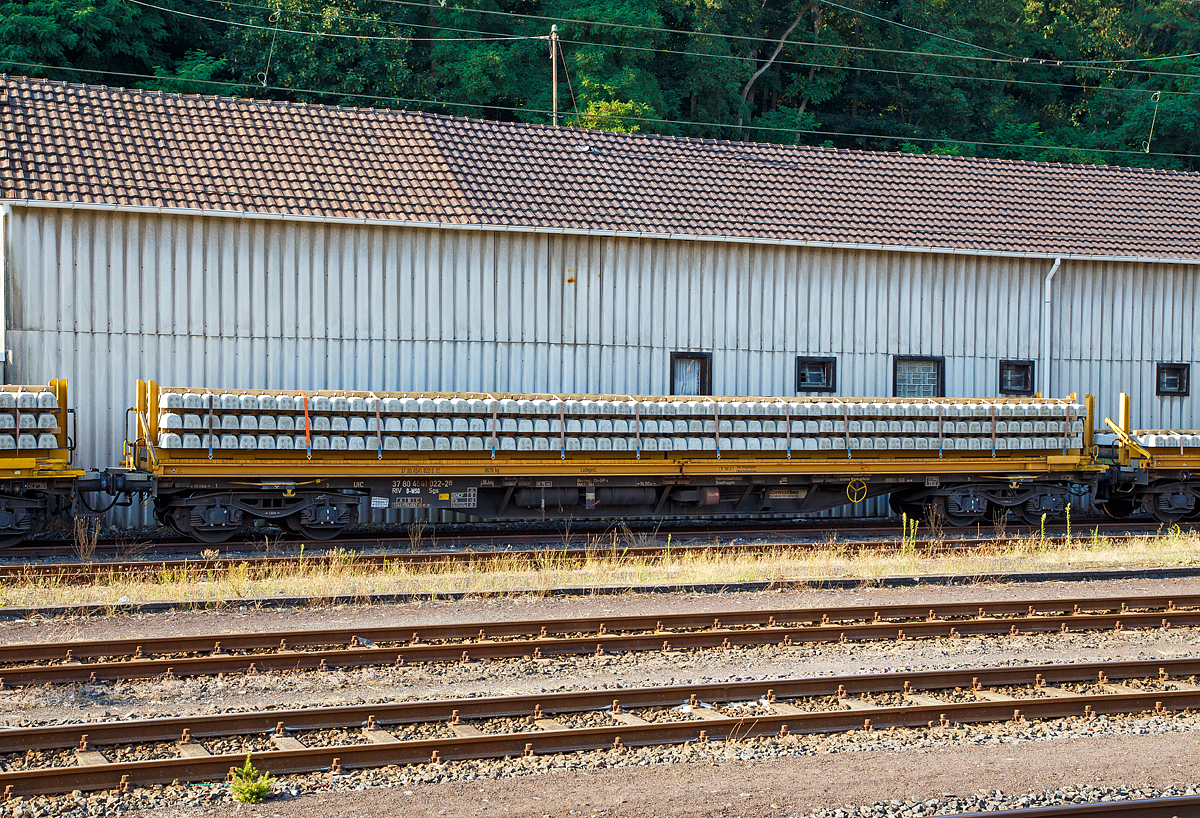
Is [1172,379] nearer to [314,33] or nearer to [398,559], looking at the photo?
[398,559]

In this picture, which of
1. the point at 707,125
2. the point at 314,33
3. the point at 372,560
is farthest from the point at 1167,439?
the point at 314,33

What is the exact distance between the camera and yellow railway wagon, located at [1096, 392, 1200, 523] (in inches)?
691

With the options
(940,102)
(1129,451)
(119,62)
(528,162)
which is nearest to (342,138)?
(528,162)

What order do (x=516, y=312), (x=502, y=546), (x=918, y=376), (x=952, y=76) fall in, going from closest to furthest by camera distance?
(x=502, y=546) → (x=516, y=312) → (x=918, y=376) → (x=952, y=76)

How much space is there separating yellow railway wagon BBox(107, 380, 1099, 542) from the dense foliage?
1832 centimetres

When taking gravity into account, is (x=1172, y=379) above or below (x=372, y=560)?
above

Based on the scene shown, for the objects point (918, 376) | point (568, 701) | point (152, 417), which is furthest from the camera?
→ point (918, 376)

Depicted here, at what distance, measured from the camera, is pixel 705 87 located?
38.7 metres

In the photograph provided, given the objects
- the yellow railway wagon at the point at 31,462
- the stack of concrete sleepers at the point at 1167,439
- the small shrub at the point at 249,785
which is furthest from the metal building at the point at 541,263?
the small shrub at the point at 249,785

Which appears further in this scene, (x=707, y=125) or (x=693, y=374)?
(x=707, y=125)

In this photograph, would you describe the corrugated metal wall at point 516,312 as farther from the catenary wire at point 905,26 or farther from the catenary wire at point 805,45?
the catenary wire at point 905,26

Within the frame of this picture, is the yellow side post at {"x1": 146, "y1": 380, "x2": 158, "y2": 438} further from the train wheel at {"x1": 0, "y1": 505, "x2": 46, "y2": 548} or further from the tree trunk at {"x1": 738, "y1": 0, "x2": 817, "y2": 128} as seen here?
the tree trunk at {"x1": 738, "y1": 0, "x2": 817, "y2": 128}

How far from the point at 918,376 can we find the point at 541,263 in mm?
7441

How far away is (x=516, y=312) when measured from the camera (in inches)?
708
